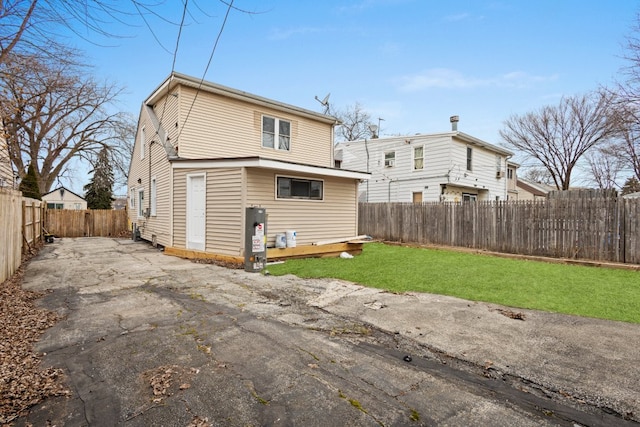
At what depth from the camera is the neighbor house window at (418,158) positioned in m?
18.8

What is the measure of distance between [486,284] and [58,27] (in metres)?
8.06

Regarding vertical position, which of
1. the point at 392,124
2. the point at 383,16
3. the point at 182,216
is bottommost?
the point at 182,216

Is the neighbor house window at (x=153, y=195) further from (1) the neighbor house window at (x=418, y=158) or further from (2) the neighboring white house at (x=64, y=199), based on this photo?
(2) the neighboring white house at (x=64, y=199)

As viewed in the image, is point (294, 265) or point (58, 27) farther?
point (294, 265)

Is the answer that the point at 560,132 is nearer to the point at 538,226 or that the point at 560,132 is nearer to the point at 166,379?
the point at 538,226

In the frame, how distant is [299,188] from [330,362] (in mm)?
8194

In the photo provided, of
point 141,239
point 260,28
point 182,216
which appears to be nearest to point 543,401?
point 260,28

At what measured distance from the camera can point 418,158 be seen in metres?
19.0

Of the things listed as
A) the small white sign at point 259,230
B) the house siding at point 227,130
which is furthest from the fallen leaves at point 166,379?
the house siding at point 227,130

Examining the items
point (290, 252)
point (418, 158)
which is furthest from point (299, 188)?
point (418, 158)

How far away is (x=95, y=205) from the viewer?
31.9 metres

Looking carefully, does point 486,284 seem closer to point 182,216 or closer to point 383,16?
point 383,16

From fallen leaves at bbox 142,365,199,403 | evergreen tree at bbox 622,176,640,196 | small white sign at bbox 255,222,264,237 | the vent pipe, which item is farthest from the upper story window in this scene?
evergreen tree at bbox 622,176,640,196

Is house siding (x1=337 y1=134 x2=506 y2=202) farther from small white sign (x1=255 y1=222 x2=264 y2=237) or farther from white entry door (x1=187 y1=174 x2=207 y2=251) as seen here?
white entry door (x1=187 y1=174 x2=207 y2=251)
